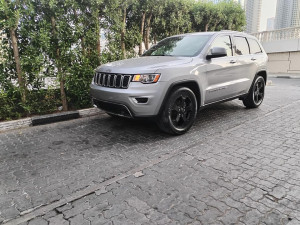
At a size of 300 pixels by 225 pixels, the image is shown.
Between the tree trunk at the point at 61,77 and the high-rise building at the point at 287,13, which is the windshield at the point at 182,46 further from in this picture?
the high-rise building at the point at 287,13

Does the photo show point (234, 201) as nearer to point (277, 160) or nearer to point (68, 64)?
point (277, 160)

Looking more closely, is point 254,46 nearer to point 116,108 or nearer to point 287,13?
point 116,108

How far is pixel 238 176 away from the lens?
9.48 feet

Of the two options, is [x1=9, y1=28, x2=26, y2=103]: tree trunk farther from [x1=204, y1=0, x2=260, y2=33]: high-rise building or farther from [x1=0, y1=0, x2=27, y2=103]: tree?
[x1=204, y1=0, x2=260, y2=33]: high-rise building

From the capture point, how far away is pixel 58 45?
5258 millimetres

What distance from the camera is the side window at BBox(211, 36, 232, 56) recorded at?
15.6 ft

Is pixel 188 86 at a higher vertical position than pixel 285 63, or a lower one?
higher

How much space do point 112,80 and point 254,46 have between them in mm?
4030

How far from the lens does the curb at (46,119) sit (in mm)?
4759

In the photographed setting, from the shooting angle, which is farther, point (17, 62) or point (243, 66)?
point (243, 66)

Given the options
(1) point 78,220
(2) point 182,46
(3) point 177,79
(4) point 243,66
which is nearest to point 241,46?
(4) point 243,66

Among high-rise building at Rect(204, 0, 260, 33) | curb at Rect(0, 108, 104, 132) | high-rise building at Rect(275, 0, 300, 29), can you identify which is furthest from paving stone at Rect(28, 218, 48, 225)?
high-rise building at Rect(275, 0, 300, 29)

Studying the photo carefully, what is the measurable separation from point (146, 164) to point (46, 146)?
1.82m

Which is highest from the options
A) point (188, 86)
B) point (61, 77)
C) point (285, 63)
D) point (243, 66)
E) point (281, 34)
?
point (281, 34)
